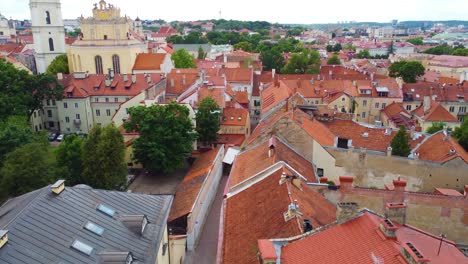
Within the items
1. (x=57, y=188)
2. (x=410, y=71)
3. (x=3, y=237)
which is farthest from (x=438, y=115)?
(x=3, y=237)

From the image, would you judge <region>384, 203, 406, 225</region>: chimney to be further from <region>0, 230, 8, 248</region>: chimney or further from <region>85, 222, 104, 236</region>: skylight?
<region>0, 230, 8, 248</region>: chimney

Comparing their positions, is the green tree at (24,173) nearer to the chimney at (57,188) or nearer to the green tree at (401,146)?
the chimney at (57,188)

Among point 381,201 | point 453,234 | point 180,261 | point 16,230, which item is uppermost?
point 16,230

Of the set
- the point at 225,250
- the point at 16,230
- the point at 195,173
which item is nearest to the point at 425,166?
the point at 225,250

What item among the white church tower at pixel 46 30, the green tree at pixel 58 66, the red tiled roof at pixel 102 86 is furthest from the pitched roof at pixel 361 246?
the white church tower at pixel 46 30

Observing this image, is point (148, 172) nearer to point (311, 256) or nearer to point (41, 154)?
point (41, 154)
